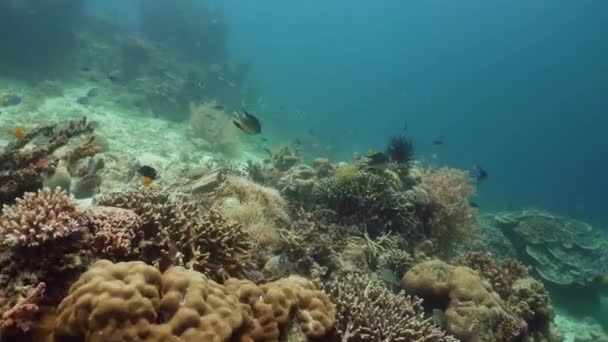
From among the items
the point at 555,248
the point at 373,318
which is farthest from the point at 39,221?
the point at 555,248

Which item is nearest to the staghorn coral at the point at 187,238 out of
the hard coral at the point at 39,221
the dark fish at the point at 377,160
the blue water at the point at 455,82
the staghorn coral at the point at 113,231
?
the staghorn coral at the point at 113,231

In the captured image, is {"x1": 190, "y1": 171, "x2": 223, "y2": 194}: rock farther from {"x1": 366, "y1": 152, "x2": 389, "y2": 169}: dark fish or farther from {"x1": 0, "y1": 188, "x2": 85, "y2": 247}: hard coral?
{"x1": 0, "y1": 188, "x2": 85, "y2": 247}: hard coral

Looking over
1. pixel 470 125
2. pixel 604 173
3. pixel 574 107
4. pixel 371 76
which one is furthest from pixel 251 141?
pixel 371 76

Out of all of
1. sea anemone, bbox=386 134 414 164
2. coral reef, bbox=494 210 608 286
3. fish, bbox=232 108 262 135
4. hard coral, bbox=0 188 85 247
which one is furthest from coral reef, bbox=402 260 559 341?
coral reef, bbox=494 210 608 286

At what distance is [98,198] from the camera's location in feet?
17.3

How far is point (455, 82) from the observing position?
13675cm

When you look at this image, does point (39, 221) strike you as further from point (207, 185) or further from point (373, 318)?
point (207, 185)

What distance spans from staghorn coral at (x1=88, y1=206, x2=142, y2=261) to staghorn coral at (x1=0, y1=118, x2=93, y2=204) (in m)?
2.30

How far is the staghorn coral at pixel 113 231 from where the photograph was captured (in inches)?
151

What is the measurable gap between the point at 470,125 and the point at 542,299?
10064cm

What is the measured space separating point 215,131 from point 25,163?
1509 centimetres

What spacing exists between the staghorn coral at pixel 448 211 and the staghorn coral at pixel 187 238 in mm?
6310

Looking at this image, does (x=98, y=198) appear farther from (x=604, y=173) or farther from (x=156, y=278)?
(x=604, y=173)

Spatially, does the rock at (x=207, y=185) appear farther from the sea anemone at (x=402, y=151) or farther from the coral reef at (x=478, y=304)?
the sea anemone at (x=402, y=151)
